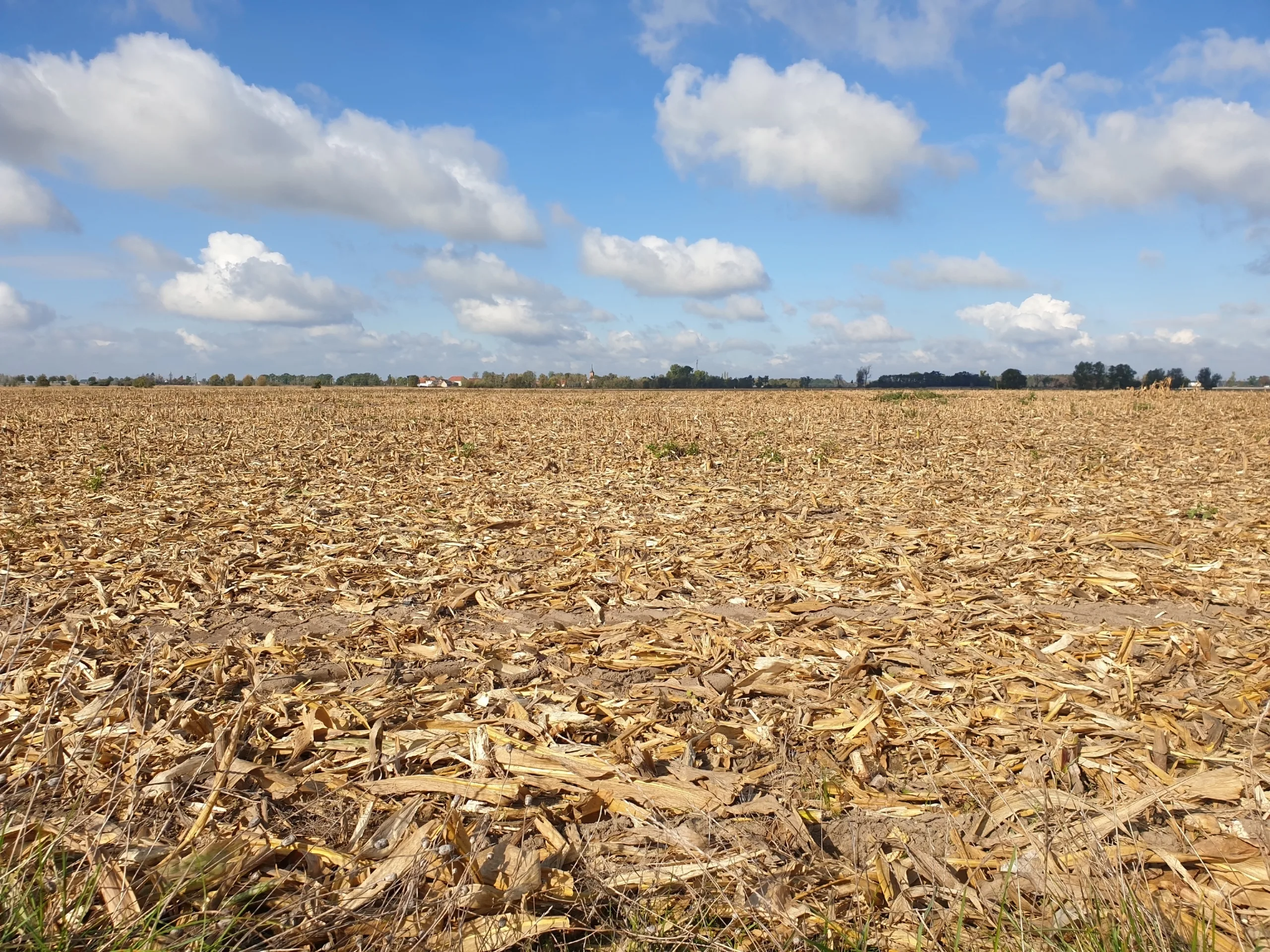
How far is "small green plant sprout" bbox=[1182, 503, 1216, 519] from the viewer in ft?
27.5

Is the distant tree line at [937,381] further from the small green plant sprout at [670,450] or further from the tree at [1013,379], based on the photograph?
the small green plant sprout at [670,450]

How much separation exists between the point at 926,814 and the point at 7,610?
245 inches

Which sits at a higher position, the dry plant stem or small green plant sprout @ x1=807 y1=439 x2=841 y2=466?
small green plant sprout @ x1=807 y1=439 x2=841 y2=466

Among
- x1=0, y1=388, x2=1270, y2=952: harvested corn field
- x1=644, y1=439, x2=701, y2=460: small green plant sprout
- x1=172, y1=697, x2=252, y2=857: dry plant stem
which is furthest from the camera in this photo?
x1=644, y1=439, x2=701, y2=460: small green plant sprout

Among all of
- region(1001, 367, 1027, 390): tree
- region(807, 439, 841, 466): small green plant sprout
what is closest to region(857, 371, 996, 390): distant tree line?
region(1001, 367, 1027, 390): tree

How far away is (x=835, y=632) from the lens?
16.9 ft

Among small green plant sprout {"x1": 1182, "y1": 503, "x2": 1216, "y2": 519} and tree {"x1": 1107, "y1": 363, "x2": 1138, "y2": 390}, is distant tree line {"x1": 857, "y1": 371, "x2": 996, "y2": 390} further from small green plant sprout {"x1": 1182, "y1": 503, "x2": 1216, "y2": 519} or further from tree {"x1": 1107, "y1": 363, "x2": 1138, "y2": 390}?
small green plant sprout {"x1": 1182, "y1": 503, "x2": 1216, "y2": 519}

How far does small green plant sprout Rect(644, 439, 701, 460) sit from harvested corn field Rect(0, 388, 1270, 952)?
11.8ft

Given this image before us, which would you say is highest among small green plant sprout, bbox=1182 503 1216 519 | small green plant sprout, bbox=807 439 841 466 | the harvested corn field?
small green plant sprout, bbox=807 439 841 466

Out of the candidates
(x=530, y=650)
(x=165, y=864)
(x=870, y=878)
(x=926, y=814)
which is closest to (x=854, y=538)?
(x=530, y=650)

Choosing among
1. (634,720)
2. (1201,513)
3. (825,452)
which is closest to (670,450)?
(825,452)

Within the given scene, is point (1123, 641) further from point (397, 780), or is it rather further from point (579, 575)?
point (397, 780)

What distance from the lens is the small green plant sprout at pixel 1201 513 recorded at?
8367mm

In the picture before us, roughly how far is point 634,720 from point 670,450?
9881mm
